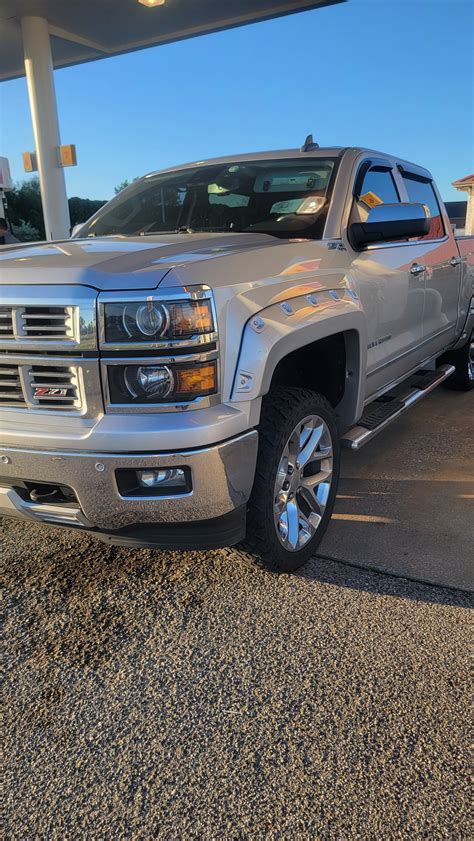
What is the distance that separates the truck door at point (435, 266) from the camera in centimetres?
445

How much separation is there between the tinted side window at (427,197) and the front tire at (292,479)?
226 centimetres

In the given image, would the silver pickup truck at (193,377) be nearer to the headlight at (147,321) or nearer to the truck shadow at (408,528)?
the headlight at (147,321)

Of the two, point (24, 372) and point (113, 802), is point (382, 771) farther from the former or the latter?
point (24, 372)

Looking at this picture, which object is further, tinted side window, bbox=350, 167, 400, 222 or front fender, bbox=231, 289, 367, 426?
tinted side window, bbox=350, 167, 400, 222

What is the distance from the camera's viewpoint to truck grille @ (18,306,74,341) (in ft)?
7.06

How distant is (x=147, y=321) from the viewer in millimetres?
2102

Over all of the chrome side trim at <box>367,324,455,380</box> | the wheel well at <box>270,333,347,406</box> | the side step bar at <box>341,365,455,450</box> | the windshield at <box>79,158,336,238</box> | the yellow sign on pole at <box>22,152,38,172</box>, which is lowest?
the side step bar at <box>341,365,455,450</box>

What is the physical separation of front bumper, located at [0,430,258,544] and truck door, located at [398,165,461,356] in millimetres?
2539

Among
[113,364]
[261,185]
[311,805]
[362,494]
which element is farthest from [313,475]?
[261,185]

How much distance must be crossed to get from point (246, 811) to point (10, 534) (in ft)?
6.83

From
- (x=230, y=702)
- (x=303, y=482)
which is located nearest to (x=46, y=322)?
(x=303, y=482)

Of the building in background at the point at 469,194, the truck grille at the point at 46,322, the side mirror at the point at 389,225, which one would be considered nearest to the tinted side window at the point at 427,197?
the side mirror at the point at 389,225

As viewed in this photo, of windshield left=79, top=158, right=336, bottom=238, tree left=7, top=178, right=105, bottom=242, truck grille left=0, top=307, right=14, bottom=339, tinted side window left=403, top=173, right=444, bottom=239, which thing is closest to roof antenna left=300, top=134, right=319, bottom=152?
windshield left=79, top=158, right=336, bottom=238

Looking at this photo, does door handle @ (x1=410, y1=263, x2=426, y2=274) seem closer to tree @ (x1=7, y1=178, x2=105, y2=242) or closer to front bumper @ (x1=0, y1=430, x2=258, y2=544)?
front bumper @ (x1=0, y1=430, x2=258, y2=544)
